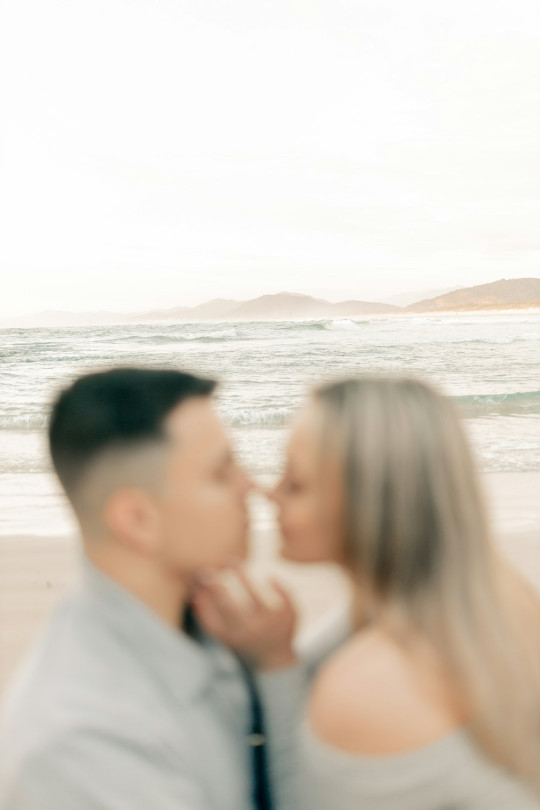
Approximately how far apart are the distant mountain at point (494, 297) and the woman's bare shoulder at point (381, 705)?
29.3 metres

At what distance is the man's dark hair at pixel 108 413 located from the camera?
1.19 meters

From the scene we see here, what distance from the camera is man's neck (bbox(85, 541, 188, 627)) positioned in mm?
1208

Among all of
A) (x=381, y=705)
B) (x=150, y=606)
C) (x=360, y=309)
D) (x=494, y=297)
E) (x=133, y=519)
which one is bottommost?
(x=381, y=705)

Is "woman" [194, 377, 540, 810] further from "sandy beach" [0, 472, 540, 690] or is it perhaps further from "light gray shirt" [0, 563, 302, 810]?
"sandy beach" [0, 472, 540, 690]

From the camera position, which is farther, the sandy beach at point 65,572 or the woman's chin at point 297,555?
the sandy beach at point 65,572

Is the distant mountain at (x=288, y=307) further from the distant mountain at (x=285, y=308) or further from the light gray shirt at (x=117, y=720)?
the light gray shirt at (x=117, y=720)

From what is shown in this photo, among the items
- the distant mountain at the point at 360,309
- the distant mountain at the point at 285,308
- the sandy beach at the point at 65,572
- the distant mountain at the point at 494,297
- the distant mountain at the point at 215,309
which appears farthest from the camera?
the distant mountain at the point at 360,309

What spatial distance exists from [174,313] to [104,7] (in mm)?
20948

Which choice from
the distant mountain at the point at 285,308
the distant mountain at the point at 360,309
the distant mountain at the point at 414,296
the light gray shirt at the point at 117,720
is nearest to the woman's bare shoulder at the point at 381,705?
the light gray shirt at the point at 117,720

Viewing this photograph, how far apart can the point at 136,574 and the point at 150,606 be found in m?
0.06

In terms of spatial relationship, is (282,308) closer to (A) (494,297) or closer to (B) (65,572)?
(A) (494,297)

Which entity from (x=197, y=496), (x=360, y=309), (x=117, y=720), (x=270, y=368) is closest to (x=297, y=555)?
(x=197, y=496)

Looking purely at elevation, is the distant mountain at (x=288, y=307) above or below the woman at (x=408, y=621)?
above

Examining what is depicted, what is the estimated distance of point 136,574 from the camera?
121cm
